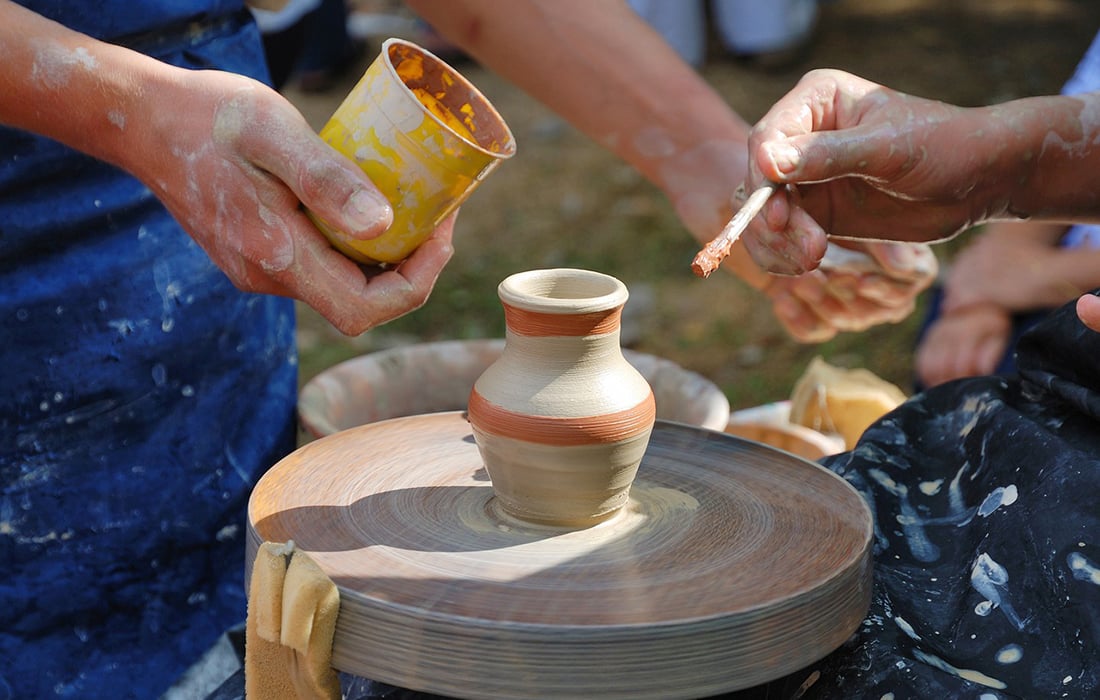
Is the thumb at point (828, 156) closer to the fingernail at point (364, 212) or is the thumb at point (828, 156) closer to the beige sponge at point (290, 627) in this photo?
the fingernail at point (364, 212)

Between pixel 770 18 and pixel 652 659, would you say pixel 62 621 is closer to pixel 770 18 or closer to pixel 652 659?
pixel 652 659

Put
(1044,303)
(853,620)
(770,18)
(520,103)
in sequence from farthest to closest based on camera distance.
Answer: (520,103) < (770,18) < (1044,303) < (853,620)

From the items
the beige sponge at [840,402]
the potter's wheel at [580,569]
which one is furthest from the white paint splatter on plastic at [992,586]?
the beige sponge at [840,402]

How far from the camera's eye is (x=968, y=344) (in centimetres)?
308

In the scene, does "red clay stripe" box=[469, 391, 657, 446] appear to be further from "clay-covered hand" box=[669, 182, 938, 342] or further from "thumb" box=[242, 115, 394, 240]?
"clay-covered hand" box=[669, 182, 938, 342]

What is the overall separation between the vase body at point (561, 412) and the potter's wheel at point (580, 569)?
45 mm

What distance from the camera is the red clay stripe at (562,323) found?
1.39 meters

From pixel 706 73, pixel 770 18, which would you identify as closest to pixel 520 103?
pixel 706 73

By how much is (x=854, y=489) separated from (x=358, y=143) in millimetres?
759

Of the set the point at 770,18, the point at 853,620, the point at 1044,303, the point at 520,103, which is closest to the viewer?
the point at 853,620

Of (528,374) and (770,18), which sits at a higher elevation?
(528,374)

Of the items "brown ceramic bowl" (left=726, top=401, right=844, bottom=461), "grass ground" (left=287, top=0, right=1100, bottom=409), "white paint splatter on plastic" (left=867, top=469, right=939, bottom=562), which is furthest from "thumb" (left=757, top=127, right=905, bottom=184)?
"grass ground" (left=287, top=0, right=1100, bottom=409)

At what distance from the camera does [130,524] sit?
1.88 m

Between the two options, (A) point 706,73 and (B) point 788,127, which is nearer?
(B) point 788,127
